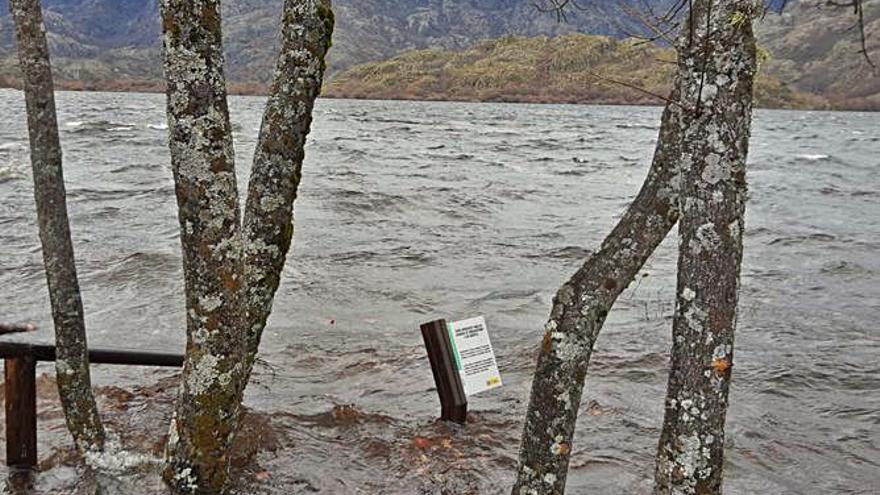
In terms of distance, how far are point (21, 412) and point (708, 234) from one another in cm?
504

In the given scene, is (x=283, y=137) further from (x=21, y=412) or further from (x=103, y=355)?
(x=21, y=412)

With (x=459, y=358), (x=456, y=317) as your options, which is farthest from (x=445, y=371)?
(x=456, y=317)

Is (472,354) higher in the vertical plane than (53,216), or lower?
lower

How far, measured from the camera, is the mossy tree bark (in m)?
3.87

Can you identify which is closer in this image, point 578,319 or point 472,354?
point 578,319

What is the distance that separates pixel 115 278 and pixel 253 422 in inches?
312

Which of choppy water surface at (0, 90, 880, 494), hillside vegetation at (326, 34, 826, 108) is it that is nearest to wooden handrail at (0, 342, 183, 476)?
choppy water surface at (0, 90, 880, 494)

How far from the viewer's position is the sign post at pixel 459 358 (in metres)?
7.21

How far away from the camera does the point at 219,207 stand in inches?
160

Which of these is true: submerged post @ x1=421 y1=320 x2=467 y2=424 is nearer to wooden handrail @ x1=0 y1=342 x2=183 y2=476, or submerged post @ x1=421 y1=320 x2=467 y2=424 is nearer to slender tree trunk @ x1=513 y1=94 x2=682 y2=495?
wooden handrail @ x1=0 y1=342 x2=183 y2=476

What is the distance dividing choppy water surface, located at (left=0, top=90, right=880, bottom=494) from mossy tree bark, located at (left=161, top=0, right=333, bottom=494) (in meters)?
1.53

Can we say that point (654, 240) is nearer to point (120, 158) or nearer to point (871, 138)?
point (120, 158)

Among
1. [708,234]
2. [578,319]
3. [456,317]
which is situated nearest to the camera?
[708,234]

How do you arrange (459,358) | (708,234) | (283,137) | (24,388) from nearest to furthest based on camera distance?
(708,234) → (283,137) → (24,388) → (459,358)
